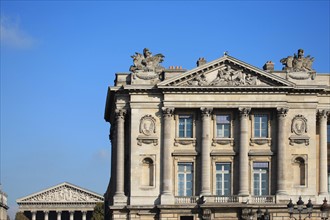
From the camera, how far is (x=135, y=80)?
86.0 meters

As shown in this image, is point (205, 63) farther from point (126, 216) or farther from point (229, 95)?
point (126, 216)

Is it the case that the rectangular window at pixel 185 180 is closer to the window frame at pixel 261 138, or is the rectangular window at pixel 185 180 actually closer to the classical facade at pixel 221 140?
the classical facade at pixel 221 140

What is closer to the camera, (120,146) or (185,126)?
(185,126)

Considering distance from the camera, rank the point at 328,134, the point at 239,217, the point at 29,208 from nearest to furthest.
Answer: the point at 239,217, the point at 328,134, the point at 29,208

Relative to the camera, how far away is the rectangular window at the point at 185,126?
85.3m

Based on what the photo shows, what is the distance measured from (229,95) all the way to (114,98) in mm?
9603

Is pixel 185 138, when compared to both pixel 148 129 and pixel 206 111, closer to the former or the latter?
pixel 206 111

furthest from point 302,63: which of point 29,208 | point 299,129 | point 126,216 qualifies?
point 29,208

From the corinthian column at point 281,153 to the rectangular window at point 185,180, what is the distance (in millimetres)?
6902

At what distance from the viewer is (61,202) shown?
194500 mm

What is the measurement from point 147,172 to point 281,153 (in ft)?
35.4

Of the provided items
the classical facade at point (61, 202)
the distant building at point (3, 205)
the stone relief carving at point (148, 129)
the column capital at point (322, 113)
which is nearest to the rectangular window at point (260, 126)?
→ the column capital at point (322, 113)

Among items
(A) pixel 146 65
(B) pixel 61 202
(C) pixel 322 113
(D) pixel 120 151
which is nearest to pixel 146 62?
(A) pixel 146 65

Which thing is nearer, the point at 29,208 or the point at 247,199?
the point at 247,199
